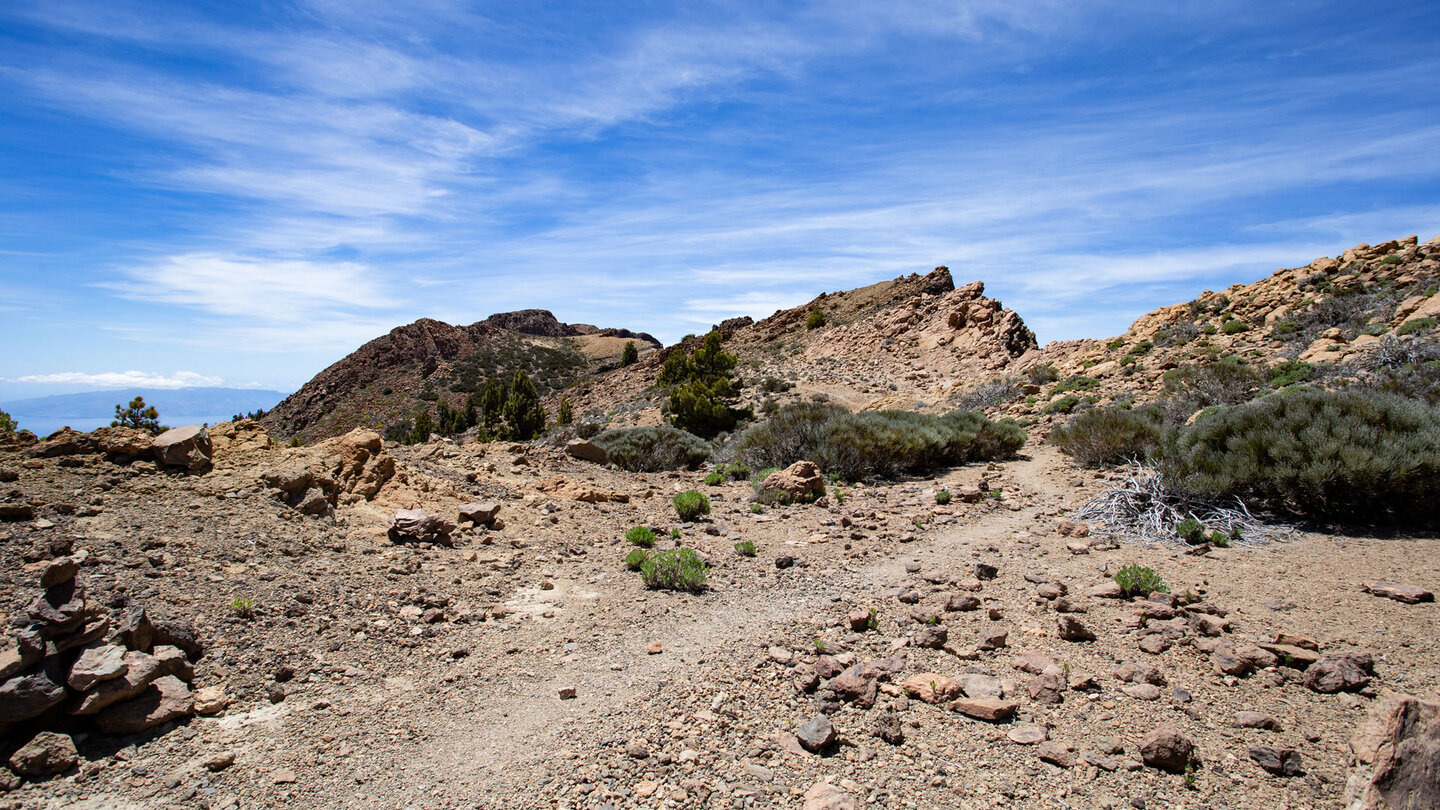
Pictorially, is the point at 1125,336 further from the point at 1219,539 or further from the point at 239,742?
→ the point at 239,742

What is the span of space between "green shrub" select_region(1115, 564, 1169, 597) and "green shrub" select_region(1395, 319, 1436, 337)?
14730 mm

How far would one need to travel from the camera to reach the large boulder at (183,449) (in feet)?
22.0

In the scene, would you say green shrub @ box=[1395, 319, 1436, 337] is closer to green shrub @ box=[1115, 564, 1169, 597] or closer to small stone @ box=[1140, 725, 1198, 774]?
green shrub @ box=[1115, 564, 1169, 597]

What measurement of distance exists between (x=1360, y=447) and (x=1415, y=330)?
1152 centimetres

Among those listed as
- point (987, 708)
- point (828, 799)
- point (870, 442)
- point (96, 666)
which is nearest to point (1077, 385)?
point (870, 442)

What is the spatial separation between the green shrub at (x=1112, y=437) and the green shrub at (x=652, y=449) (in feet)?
24.4

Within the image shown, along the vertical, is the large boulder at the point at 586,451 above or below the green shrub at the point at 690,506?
above

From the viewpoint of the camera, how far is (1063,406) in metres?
17.9

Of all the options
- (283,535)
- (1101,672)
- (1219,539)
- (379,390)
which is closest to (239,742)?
(283,535)

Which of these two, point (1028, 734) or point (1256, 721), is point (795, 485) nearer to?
point (1028, 734)

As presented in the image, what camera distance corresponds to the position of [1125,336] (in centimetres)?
2498

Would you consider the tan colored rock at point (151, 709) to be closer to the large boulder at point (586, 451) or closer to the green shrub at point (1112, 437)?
the large boulder at point (586, 451)

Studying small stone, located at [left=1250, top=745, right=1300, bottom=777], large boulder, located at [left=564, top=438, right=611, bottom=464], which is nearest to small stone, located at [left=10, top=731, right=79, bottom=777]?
small stone, located at [left=1250, top=745, right=1300, bottom=777]

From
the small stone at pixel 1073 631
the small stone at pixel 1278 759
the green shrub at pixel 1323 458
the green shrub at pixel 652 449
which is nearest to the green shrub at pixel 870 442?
the green shrub at pixel 652 449
